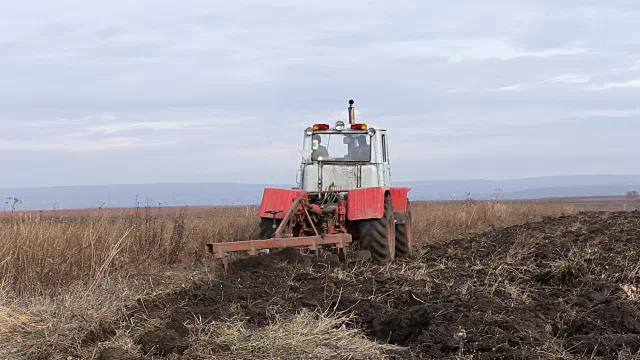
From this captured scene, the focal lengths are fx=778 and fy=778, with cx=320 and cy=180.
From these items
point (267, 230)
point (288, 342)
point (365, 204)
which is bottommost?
point (288, 342)

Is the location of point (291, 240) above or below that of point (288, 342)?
above

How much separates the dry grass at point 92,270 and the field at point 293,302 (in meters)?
0.02

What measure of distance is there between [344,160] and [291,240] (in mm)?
2819

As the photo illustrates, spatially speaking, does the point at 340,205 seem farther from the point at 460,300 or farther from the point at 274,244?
the point at 460,300

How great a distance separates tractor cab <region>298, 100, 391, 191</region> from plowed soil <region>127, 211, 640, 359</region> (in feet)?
6.68

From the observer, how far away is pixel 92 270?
881 cm

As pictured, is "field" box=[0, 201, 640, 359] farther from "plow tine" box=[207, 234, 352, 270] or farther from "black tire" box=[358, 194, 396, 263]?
"black tire" box=[358, 194, 396, 263]

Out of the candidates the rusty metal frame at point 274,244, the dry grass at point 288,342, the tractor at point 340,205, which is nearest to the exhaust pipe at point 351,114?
the tractor at point 340,205

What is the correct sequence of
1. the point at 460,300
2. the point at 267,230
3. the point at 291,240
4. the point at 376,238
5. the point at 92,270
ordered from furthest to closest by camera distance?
the point at 267,230 < the point at 376,238 < the point at 291,240 < the point at 92,270 < the point at 460,300

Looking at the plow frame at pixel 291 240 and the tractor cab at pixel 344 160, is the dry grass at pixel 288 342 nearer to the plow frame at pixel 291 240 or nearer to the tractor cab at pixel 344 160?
the plow frame at pixel 291 240

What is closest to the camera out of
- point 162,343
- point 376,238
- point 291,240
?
point 162,343

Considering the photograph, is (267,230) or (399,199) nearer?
(267,230)

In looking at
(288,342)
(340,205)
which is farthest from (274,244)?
(288,342)

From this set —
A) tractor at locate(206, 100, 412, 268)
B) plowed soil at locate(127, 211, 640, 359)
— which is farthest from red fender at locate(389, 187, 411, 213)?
plowed soil at locate(127, 211, 640, 359)
